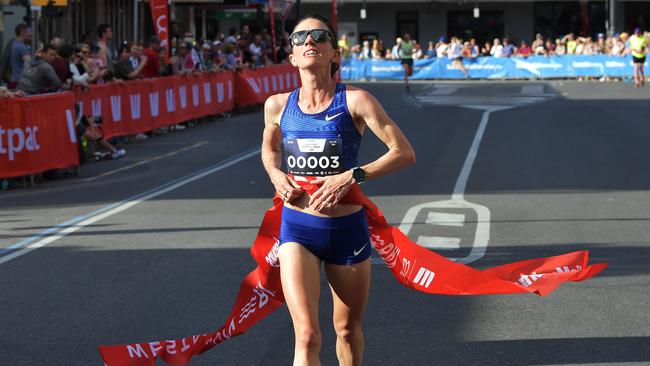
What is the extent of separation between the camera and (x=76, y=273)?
9.55 m

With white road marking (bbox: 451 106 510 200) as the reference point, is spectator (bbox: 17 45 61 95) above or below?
above

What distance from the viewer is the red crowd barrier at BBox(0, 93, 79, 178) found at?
52.1ft

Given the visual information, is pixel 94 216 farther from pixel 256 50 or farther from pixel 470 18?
pixel 470 18

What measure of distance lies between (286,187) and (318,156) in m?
0.21

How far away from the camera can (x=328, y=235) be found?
17.7 ft

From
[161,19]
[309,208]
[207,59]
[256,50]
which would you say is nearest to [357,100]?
[309,208]

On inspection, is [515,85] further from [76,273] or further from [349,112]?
[349,112]

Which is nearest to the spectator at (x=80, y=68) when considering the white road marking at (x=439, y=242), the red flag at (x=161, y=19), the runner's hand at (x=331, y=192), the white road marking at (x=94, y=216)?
the white road marking at (x=94, y=216)

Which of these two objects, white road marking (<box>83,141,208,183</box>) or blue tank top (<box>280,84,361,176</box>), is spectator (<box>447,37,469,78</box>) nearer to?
white road marking (<box>83,141,208,183</box>)

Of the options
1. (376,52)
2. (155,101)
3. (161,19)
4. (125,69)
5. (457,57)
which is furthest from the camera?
(376,52)

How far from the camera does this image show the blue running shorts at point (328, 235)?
5387 mm

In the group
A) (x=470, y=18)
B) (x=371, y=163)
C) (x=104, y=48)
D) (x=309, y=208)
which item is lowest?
(x=309, y=208)

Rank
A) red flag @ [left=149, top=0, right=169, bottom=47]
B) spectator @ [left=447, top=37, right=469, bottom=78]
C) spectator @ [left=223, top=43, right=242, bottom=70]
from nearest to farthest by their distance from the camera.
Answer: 1. red flag @ [left=149, top=0, right=169, bottom=47]
2. spectator @ [left=223, top=43, right=242, bottom=70]
3. spectator @ [left=447, top=37, right=469, bottom=78]

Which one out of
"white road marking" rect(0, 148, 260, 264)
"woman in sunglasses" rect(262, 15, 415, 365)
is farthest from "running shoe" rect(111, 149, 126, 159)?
"woman in sunglasses" rect(262, 15, 415, 365)
